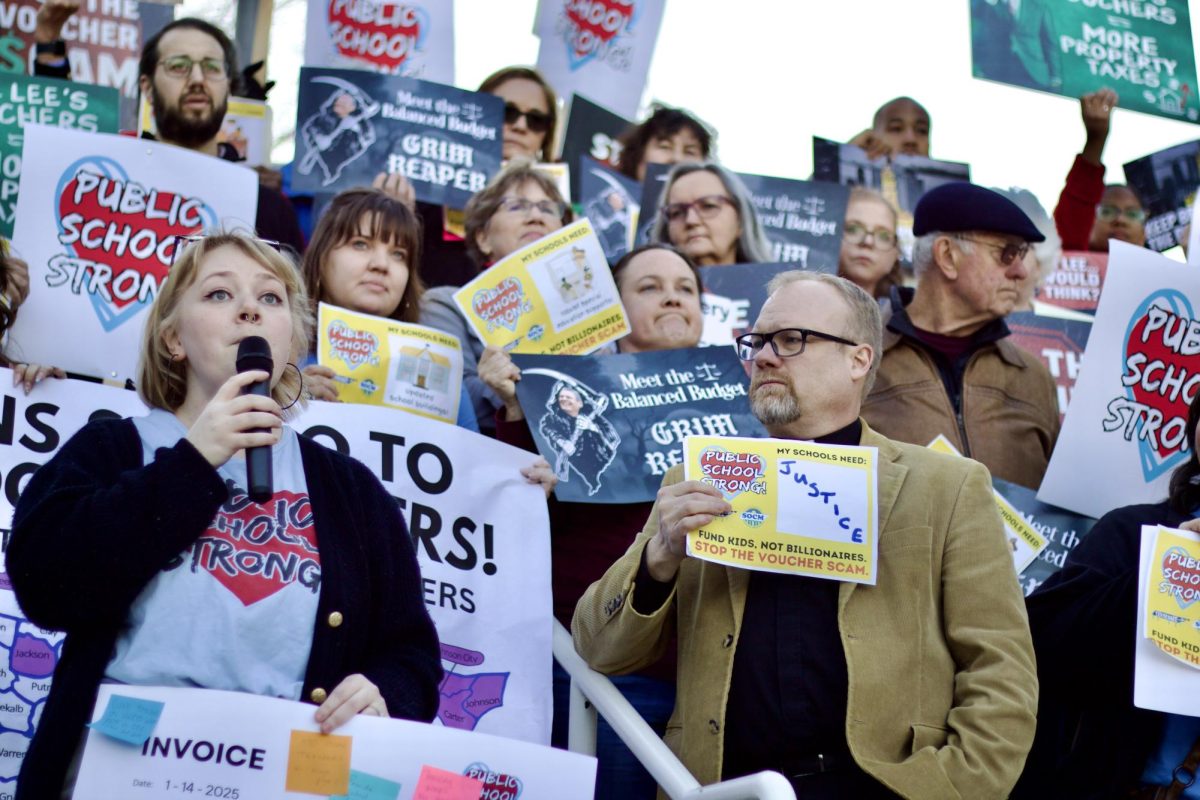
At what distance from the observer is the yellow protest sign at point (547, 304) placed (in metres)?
5.21

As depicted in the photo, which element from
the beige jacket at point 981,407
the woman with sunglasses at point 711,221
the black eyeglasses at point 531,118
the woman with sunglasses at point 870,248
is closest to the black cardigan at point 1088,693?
the beige jacket at point 981,407

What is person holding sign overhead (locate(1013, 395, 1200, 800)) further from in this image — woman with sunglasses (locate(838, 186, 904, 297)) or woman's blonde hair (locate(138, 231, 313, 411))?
woman with sunglasses (locate(838, 186, 904, 297))

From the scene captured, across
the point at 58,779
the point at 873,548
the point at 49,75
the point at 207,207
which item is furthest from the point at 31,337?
the point at 873,548

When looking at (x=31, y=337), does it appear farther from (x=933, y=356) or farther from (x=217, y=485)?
(x=933, y=356)

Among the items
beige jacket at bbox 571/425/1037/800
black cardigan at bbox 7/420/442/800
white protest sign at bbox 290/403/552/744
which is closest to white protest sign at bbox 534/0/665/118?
white protest sign at bbox 290/403/552/744

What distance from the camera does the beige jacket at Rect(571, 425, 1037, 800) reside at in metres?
3.47

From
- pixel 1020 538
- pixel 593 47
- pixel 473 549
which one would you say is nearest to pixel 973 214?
pixel 1020 538

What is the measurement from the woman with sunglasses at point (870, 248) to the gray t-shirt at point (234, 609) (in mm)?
4340

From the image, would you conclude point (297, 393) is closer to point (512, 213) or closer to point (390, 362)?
point (390, 362)

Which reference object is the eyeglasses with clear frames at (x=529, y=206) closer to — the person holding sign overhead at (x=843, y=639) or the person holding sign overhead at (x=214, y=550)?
the person holding sign overhead at (x=843, y=639)

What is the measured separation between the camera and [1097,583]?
4.13 m

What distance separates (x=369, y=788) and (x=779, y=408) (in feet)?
4.80

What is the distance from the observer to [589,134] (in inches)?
303

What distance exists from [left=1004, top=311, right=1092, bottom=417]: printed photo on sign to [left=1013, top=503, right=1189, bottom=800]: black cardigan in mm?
2084
